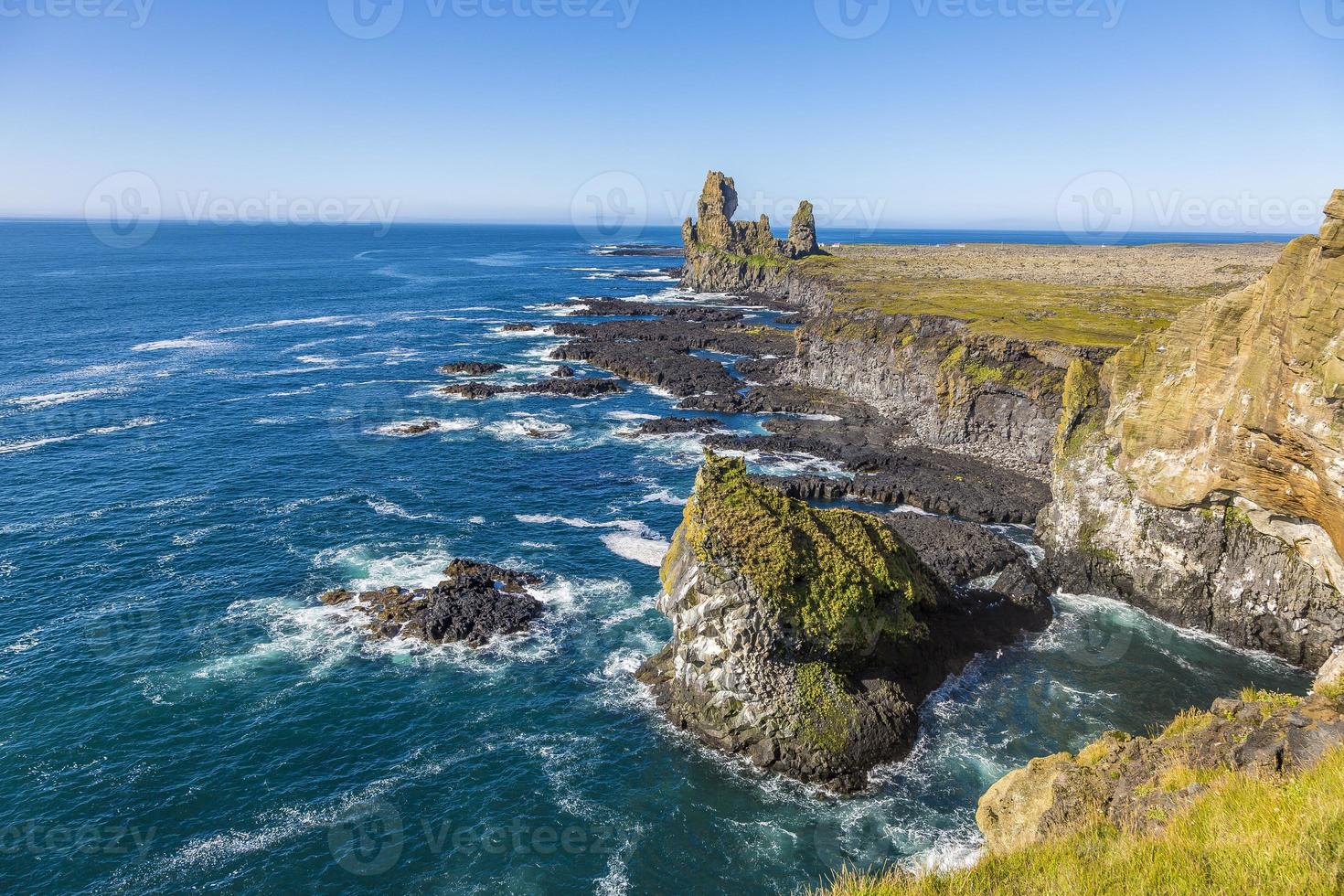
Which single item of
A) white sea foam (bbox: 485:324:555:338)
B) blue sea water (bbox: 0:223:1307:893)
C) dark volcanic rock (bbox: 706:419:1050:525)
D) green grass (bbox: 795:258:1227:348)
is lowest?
blue sea water (bbox: 0:223:1307:893)

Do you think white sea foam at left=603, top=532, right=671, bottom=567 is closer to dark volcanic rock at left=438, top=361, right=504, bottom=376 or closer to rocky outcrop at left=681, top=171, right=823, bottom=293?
dark volcanic rock at left=438, top=361, right=504, bottom=376

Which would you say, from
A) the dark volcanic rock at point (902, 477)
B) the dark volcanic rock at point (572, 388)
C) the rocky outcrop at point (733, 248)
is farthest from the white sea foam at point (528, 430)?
the rocky outcrop at point (733, 248)

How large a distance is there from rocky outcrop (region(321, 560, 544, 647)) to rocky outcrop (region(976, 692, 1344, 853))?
2646 cm

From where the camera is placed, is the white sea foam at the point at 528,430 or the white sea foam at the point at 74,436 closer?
the white sea foam at the point at 74,436

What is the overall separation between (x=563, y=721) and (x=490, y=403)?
58.3m

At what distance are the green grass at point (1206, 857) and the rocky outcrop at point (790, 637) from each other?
14044 millimetres

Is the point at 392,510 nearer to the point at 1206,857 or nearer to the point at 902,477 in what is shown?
the point at 902,477

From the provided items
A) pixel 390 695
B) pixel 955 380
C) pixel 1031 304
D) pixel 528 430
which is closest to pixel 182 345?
pixel 528 430

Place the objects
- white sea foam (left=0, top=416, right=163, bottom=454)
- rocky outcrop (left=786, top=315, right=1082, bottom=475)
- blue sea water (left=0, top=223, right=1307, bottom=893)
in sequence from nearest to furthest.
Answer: blue sea water (left=0, top=223, right=1307, bottom=893) → rocky outcrop (left=786, top=315, right=1082, bottom=475) → white sea foam (left=0, top=416, right=163, bottom=454)

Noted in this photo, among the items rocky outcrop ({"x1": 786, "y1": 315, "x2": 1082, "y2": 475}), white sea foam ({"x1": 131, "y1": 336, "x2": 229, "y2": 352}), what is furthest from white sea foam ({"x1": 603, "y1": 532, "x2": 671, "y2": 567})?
white sea foam ({"x1": 131, "y1": 336, "x2": 229, "y2": 352})

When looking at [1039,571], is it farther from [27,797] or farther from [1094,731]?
[27,797]

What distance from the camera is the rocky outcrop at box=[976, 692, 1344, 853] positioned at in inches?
650

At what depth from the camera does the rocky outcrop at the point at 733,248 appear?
17862cm

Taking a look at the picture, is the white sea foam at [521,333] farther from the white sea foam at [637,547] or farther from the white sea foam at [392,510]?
the white sea foam at [637,547]
